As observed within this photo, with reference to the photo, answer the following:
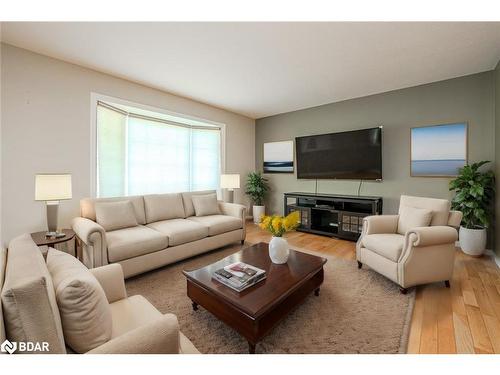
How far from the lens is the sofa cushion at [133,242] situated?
7.55 ft

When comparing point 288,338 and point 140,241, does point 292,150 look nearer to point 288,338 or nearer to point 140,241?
point 140,241

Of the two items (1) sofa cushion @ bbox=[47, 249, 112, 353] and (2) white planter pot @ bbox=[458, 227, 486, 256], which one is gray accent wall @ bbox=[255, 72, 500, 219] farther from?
(1) sofa cushion @ bbox=[47, 249, 112, 353]

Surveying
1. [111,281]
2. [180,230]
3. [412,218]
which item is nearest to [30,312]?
[111,281]

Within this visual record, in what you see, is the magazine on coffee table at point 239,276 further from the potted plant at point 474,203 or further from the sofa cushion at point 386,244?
the potted plant at point 474,203

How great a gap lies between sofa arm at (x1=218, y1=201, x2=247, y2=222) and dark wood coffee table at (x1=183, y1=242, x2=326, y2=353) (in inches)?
58.4

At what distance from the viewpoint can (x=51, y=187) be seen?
7.29ft

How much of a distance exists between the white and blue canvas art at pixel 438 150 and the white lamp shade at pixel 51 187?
466 centimetres

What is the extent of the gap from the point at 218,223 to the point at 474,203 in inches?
132

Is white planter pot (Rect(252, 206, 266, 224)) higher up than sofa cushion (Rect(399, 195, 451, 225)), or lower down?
lower down

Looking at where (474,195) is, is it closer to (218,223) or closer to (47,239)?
(218,223)

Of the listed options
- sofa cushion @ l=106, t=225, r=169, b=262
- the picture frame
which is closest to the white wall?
sofa cushion @ l=106, t=225, r=169, b=262

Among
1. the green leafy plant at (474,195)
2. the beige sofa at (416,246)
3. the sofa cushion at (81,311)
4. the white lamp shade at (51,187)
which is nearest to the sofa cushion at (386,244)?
the beige sofa at (416,246)

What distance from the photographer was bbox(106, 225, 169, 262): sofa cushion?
2.30 meters
